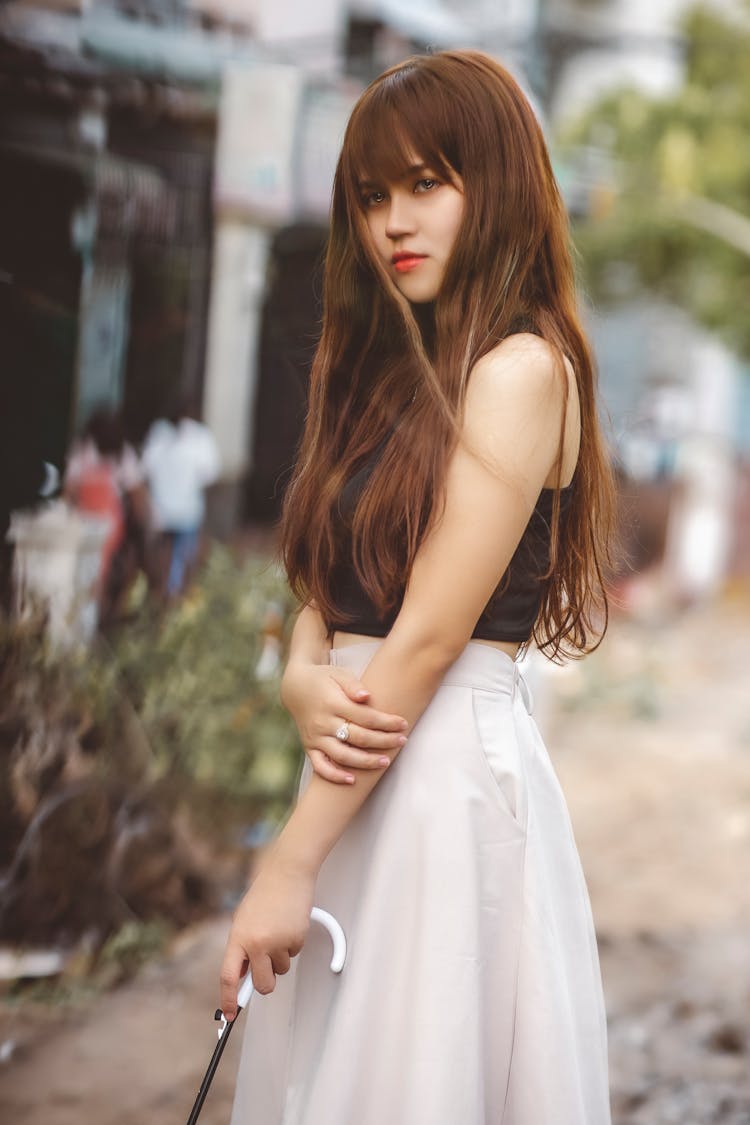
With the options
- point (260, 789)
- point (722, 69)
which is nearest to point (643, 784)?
point (260, 789)

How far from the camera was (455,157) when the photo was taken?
133cm

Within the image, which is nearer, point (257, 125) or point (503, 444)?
point (503, 444)

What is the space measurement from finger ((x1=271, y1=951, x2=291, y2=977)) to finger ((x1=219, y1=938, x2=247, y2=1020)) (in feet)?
0.11

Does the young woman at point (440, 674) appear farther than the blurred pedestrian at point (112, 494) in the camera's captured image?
No

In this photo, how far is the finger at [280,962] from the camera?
1305mm

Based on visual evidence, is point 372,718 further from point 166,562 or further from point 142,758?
point 166,562

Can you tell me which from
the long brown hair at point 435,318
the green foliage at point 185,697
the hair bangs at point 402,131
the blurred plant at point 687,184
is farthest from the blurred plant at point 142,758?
the blurred plant at point 687,184

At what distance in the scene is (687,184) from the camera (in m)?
10.5

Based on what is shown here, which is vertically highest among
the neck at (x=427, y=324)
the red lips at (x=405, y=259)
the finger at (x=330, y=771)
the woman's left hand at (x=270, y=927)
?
the red lips at (x=405, y=259)

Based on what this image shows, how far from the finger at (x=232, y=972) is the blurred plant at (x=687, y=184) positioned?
9.31m

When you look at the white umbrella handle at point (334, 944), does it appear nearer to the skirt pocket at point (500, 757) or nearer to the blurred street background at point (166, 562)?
the skirt pocket at point (500, 757)

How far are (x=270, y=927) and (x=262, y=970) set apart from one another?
52 mm

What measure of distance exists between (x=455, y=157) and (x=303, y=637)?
2.03ft

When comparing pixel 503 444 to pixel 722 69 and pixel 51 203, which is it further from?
pixel 722 69
